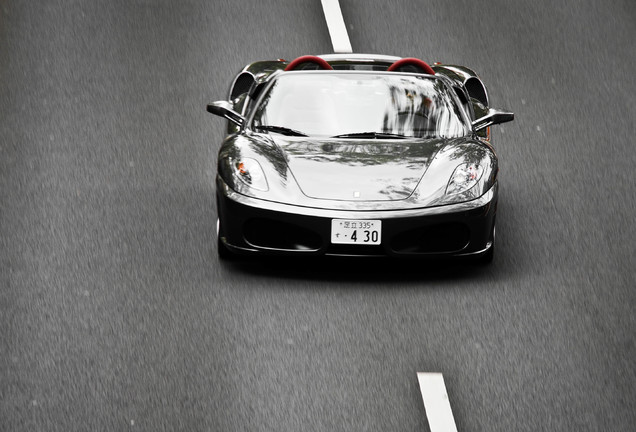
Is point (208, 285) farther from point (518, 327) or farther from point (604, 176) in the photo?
point (604, 176)

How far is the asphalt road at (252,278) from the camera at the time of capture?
5680 millimetres

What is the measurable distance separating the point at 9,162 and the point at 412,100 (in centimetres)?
341

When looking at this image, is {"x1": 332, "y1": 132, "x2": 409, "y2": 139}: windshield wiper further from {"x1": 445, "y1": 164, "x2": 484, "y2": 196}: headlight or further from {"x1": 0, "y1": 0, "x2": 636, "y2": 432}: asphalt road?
{"x1": 0, "y1": 0, "x2": 636, "y2": 432}: asphalt road

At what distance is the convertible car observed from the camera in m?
7.32

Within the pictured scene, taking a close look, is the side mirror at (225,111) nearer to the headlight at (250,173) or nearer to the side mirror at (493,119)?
the headlight at (250,173)

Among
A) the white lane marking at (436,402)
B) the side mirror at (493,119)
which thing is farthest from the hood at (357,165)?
the white lane marking at (436,402)

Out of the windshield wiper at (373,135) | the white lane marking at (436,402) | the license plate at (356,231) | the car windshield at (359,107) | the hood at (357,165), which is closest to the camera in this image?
the white lane marking at (436,402)

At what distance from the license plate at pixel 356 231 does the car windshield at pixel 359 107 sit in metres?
1.08

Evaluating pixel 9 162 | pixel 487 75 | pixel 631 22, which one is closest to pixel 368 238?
pixel 9 162

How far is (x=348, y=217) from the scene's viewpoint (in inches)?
286

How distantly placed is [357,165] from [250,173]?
0.72m

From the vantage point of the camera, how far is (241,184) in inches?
298

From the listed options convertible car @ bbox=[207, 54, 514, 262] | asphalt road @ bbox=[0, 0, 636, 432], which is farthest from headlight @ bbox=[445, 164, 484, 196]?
asphalt road @ bbox=[0, 0, 636, 432]

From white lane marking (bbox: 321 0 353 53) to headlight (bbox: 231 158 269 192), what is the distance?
215 inches
